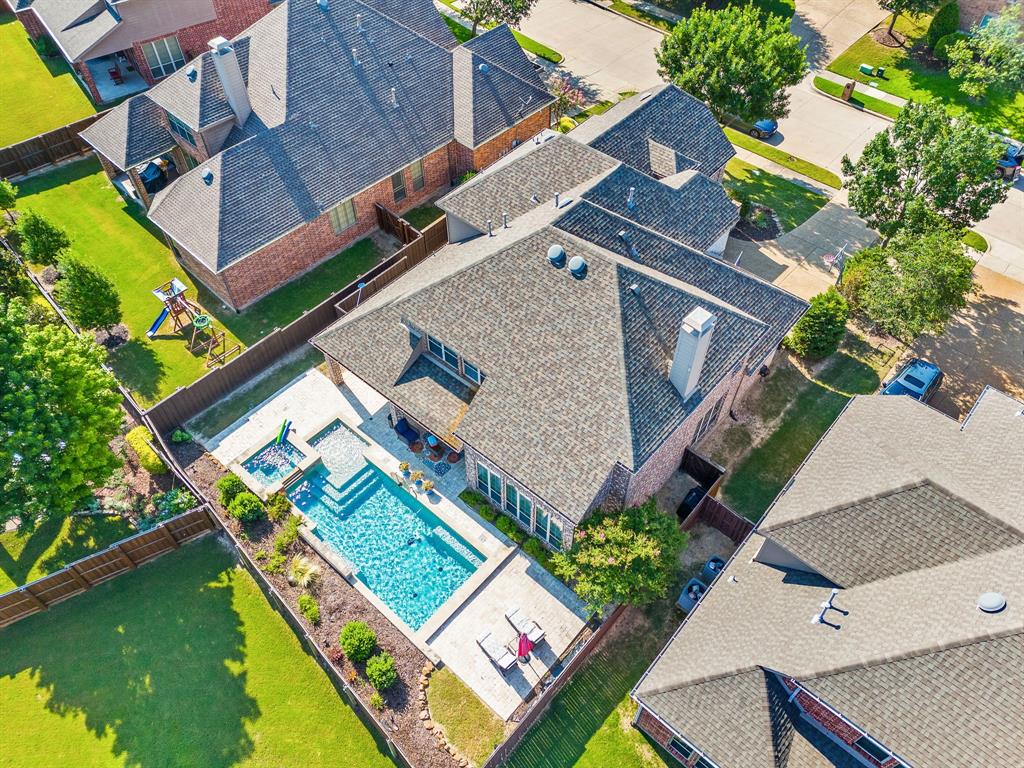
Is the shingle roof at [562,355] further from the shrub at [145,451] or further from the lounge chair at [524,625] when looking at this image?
the shrub at [145,451]

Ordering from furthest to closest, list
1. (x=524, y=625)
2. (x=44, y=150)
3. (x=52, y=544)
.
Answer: (x=44, y=150) → (x=52, y=544) → (x=524, y=625)

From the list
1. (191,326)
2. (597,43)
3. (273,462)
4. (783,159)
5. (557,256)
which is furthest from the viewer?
(597,43)

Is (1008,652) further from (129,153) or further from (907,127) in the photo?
(129,153)

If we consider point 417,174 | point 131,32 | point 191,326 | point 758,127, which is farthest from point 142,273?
point 758,127

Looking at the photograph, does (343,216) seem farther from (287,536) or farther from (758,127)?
(758,127)

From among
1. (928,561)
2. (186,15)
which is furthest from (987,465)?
(186,15)

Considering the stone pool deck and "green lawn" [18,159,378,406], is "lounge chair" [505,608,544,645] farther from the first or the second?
"green lawn" [18,159,378,406]
